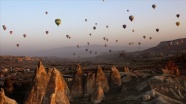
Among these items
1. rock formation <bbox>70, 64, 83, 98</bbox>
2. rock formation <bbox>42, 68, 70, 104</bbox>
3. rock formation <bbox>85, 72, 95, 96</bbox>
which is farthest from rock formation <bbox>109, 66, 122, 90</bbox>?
rock formation <bbox>42, 68, 70, 104</bbox>

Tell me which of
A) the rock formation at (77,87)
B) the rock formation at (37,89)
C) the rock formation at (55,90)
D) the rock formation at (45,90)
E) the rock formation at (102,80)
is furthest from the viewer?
the rock formation at (102,80)

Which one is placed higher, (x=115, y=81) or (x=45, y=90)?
(x=45, y=90)

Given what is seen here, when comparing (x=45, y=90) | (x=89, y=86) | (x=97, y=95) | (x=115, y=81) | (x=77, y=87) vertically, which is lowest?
(x=97, y=95)

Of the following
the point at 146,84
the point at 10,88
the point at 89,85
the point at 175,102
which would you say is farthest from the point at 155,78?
the point at 10,88

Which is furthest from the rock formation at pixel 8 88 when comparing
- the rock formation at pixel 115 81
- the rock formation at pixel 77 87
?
the rock formation at pixel 115 81

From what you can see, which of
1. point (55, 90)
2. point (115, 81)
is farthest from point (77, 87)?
point (55, 90)

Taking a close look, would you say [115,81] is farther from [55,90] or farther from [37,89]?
[37,89]

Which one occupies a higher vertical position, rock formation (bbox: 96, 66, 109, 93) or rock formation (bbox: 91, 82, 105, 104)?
rock formation (bbox: 96, 66, 109, 93)

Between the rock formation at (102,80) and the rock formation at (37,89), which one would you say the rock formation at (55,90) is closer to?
the rock formation at (37,89)

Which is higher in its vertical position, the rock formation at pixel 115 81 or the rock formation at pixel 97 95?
the rock formation at pixel 115 81

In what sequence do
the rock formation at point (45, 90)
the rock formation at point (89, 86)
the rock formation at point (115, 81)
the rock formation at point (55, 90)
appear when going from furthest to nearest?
the rock formation at point (115, 81)
the rock formation at point (89, 86)
the rock formation at point (45, 90)
the rock formation at point (55, 90)

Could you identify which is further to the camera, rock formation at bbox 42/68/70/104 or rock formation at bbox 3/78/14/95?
rock formation at bbox 3/78/14/95

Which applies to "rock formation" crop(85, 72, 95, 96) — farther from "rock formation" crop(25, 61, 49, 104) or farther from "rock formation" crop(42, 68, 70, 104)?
"rock formation" crop(42, 68, 70, 104)
